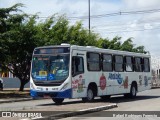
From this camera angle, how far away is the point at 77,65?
22.6 m

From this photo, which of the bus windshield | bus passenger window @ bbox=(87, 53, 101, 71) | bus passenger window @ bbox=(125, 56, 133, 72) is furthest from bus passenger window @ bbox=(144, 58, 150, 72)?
the bus windshield

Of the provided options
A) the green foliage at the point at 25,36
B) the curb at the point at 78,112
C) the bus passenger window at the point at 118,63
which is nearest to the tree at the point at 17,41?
the green foliage at the point at 25,36

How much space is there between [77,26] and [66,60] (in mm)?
22536

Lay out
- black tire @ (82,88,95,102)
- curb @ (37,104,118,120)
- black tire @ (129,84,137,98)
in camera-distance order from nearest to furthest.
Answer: curb @ (37,104,118,120) < black tire @ (82,88,95,102) < black tire @ (129,84,137,98)

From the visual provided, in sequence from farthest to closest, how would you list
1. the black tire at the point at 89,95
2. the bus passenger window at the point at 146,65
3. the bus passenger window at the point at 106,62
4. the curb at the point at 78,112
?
the bus passenger window at the point at 146,65
the bus passenger window at the point at 106,62
the black tire at the point at 89,95
the curb at the point at 78,112

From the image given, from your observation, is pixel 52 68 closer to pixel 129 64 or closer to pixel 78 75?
pixel 78 75

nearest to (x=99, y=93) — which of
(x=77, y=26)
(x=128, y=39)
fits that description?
(x=77, y=26)

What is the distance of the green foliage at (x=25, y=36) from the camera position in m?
32.8

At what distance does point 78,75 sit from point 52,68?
4.67 feet

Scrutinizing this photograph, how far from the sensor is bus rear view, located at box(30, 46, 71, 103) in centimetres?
2188

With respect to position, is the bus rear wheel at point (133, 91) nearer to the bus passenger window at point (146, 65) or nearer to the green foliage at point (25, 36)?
the bus passenger window at point (146, 65)

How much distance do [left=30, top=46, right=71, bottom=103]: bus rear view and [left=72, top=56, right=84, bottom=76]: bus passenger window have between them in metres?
0.39

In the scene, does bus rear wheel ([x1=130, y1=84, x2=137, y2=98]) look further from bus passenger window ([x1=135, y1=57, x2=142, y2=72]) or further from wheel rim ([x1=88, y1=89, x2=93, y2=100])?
wheel rim ([x1=88, y1=89, x2=93, y2=100])

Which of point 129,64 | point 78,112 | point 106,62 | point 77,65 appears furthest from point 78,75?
point 129,64
